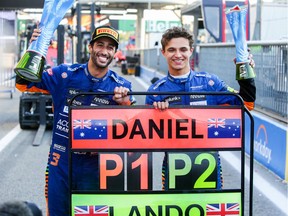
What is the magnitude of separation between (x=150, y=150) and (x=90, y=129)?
378 millimetres

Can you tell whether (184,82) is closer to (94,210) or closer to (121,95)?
(121,95)

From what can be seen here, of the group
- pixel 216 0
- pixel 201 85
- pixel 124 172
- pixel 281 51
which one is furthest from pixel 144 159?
pixel 216 0

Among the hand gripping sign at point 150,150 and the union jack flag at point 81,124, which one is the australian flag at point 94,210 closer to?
the hand gripping sign at point 150,150

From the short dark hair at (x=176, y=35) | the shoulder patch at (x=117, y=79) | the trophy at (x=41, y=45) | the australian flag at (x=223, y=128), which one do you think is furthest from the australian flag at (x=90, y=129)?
the short dark hair at (x=176, y=35)

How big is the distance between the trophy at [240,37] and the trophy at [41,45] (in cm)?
102

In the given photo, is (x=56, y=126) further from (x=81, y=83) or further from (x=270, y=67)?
(x=270, y=67)

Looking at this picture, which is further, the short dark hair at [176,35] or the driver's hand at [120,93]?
the short dark hair at [176,35]

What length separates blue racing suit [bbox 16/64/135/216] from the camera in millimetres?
3973

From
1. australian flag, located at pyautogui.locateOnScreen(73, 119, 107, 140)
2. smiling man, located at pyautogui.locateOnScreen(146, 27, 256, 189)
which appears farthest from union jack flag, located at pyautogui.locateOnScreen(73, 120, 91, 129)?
smiling man, located at pyautogui.locateOnScreen(146, 27, 256, 189)

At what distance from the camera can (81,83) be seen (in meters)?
4.12

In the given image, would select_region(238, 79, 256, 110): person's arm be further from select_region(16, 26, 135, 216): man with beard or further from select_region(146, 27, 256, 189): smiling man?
select_region(16, 26, 135, 216): man with beard

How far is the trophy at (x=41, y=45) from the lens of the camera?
3.48m

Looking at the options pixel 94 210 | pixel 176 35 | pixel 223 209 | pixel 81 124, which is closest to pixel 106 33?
Answer: pixel 176 35

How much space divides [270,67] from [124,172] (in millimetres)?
6295
